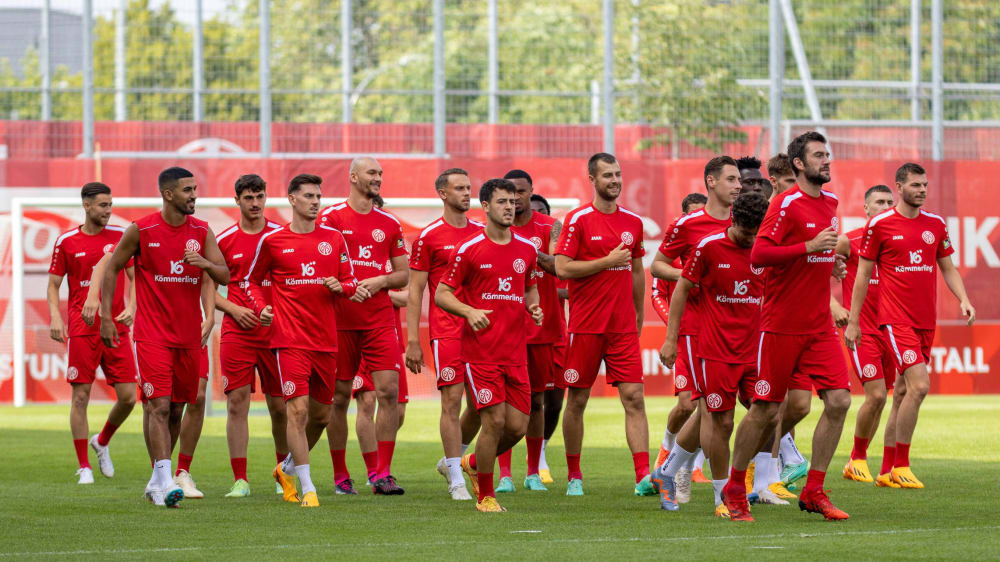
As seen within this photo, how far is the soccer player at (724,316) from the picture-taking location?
10.2 m

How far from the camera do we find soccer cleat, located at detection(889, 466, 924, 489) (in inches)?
475

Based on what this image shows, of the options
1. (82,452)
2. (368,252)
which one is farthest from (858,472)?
Answer: (82,452)

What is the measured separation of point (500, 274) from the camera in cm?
1061

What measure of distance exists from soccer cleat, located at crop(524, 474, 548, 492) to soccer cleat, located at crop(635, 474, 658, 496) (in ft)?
3.45

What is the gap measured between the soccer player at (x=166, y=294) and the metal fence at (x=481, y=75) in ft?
39.4

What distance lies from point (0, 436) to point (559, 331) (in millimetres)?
8545

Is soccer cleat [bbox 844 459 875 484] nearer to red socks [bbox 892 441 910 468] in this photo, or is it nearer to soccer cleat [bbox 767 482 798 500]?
red socks [bbox 892 441 910 468]

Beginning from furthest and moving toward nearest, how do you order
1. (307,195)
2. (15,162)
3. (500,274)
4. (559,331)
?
(15,162) < (559,331) < (307,195) < (500,274)

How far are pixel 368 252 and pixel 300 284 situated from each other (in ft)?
3.60

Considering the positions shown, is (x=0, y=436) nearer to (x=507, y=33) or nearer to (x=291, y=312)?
(x=291, y=312)

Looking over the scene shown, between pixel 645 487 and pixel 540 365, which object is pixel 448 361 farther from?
pixel 645 487

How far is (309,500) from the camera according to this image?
1105 centimetres

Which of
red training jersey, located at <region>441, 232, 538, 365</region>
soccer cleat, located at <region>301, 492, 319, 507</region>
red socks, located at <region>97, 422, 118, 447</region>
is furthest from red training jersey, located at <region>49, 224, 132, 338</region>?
red training jersey, located at <region>441, 232, 538, 365</region>

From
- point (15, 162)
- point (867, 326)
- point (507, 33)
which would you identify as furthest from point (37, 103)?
point (867, 326)
